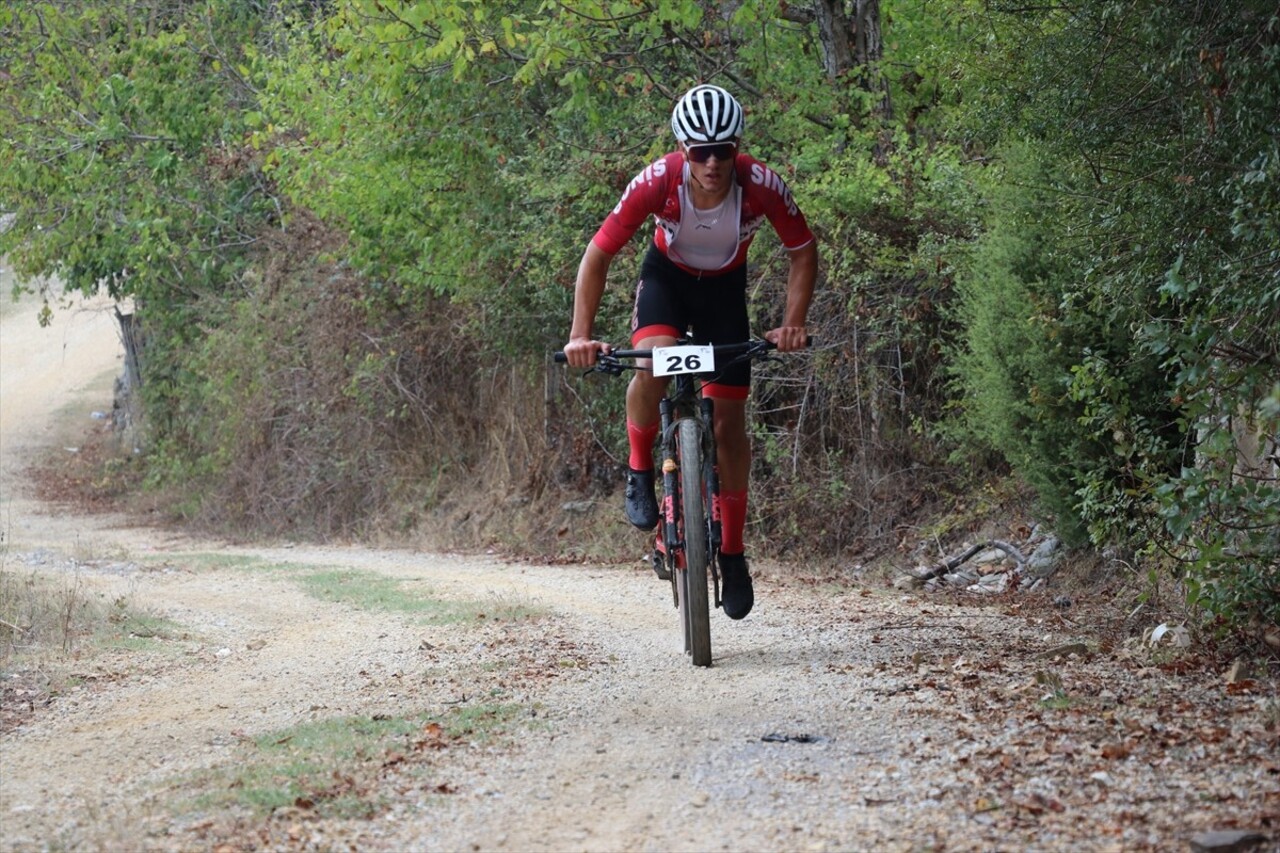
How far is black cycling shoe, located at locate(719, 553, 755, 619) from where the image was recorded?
22.6 feet

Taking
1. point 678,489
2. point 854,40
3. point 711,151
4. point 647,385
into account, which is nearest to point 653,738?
point 678,489

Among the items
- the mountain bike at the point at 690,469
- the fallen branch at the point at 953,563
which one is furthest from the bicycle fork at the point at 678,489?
the fallen branch at the point at 953,563

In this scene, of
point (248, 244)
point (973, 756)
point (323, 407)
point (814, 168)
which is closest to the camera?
point (973, 756)

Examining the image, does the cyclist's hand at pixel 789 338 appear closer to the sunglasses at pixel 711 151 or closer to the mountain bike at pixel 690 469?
the mountain bike at pixel 690 469

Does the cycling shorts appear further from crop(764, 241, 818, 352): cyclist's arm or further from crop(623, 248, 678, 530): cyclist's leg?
crop(764, 241, 818, 352): cyclist's arm

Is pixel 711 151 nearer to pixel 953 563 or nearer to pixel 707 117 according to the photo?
pixel 707 117

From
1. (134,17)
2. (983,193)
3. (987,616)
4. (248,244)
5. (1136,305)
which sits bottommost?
(987,616)

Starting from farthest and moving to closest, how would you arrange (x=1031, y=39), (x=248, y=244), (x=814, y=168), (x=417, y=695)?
(x=248, y=244) < (x=814, y=168) < (x=1031, y=39) < (x=417, y=695)

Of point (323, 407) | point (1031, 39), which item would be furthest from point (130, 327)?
point (1031, 39)

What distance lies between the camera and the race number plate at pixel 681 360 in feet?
21.0

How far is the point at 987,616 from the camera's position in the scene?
847cm

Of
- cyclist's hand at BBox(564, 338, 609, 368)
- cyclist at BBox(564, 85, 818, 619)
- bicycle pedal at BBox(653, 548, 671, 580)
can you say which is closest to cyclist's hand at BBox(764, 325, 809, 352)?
cyclist at BBox(564, 85, 818, 619)

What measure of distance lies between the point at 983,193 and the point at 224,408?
47.2 feet

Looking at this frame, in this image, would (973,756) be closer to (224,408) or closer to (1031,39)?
(1031,39)
